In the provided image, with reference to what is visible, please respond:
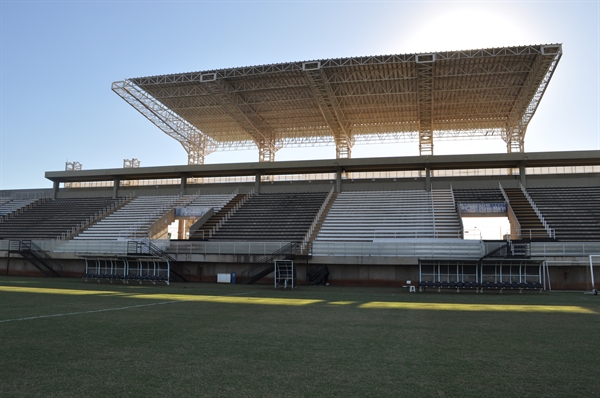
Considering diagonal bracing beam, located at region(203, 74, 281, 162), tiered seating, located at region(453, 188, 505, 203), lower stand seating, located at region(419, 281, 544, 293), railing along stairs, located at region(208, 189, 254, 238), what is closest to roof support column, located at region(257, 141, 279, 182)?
diagonal bracing beam, located at region(203, 74, 281, 162)

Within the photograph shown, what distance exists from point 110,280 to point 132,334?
21.2 metres

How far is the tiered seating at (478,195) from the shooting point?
121ft

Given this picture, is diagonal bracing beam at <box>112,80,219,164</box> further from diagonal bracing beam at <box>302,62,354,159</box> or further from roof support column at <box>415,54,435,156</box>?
roof support column at <box>415,54,435,156</box>

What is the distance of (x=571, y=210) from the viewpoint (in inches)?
1325

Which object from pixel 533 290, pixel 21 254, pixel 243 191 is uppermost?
pixel 243 191

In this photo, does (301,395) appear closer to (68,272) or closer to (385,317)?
(385,317)

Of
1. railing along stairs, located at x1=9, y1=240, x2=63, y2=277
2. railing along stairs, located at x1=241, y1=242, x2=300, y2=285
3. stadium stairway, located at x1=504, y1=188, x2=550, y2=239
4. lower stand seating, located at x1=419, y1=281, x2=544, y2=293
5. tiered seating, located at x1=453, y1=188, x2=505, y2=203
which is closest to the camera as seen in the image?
lower stand seating, located at x1=419, y1=281, x2=544, y2=293

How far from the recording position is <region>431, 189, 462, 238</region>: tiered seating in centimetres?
3172

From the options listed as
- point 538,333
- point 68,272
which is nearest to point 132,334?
point 538,333

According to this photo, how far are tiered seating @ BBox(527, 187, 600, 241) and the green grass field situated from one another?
62.9 ft

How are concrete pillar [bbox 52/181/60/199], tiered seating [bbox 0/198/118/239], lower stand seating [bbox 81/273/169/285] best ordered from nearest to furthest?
lower stand seating [bbox 81/273/169/285] < tiered seating [bbox 0/198/118/239] < concrete pillar [bbox 52/181/60/199]

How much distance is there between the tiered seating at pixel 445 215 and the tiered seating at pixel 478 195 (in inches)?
27.9

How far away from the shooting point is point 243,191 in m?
45.4

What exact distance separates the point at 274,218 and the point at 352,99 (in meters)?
12.3
